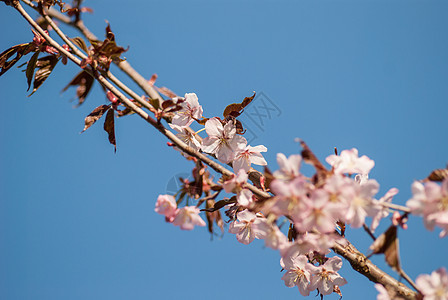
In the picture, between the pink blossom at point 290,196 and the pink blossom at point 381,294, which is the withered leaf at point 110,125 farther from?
the pink blossom at point 381,294

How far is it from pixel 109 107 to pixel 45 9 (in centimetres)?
37

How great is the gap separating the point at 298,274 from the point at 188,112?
0.67 m

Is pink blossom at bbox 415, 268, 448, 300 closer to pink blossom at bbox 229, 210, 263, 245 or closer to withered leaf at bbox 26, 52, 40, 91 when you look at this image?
pink blossom at bbox 229, 210, 263, 245

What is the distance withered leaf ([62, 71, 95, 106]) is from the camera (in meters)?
1.25

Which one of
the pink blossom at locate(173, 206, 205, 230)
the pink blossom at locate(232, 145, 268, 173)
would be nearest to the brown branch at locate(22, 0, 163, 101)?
the pink blossom at locate(232, 145, 268, 173)

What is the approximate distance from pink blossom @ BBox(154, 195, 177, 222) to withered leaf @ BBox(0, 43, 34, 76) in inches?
29.4

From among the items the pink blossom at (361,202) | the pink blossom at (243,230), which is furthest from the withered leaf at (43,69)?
the pink blossom at (361,202)

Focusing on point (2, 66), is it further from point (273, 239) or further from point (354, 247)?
point (354, 247)

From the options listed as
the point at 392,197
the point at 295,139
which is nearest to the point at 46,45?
the point at 295,139

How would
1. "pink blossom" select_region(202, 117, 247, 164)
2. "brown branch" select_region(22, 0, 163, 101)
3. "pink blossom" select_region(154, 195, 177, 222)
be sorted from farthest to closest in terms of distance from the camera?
"brown branch" select_region(22, 0, 163, 101) → "pink blossom" select_region(202, 117, 247, 164) → "pink blossom" select_region(154, 195, 177, 222)

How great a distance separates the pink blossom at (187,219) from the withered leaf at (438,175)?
59 centimetres

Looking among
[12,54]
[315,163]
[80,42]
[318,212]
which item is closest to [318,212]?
[318,212]

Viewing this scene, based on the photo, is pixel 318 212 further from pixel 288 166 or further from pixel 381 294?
pixel 381 294

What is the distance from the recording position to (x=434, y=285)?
0.78 m
